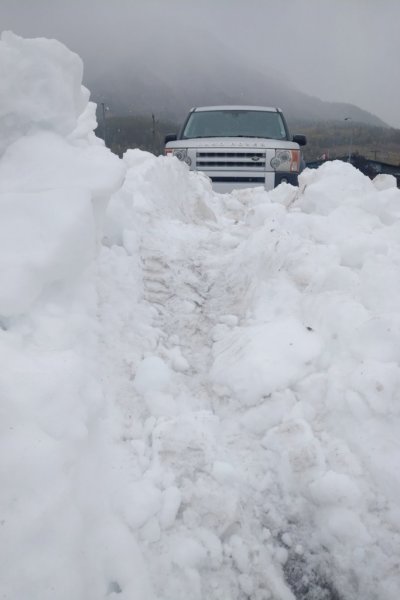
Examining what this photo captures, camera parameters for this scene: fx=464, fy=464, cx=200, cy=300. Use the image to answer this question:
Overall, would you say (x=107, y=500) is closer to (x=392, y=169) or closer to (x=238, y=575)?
(x=238, y=575)

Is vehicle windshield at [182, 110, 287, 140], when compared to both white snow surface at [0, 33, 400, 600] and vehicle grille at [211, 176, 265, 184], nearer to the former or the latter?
vehicle grille at [211, 176, 265, 184]

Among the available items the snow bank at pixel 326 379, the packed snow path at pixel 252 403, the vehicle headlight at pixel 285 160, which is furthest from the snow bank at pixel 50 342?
the vehicle headlight at pixel 285 160

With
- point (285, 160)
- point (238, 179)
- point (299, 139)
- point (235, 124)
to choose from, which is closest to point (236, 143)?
point (238, 179)

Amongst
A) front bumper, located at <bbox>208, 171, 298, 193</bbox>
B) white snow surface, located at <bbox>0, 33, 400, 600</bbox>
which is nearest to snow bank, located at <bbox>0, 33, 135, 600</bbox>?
white snow surface, located at <bbox>0, 33, 400, 600</bbox>

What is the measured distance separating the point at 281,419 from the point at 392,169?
12.0 metres

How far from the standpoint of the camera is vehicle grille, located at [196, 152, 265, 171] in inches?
300

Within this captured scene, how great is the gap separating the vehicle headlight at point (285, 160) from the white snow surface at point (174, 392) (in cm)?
402

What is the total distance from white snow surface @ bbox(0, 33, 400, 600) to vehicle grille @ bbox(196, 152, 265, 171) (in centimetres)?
408

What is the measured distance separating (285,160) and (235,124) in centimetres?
148

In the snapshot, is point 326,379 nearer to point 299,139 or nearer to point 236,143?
point 236,143

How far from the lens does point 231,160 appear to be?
766 cm

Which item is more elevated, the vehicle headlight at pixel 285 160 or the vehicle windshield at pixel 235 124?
the vehicle windshield at pixel 235 124

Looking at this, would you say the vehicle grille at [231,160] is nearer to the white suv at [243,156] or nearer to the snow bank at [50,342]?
the white suv at [243,156]

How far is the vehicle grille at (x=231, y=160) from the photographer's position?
7609mm
